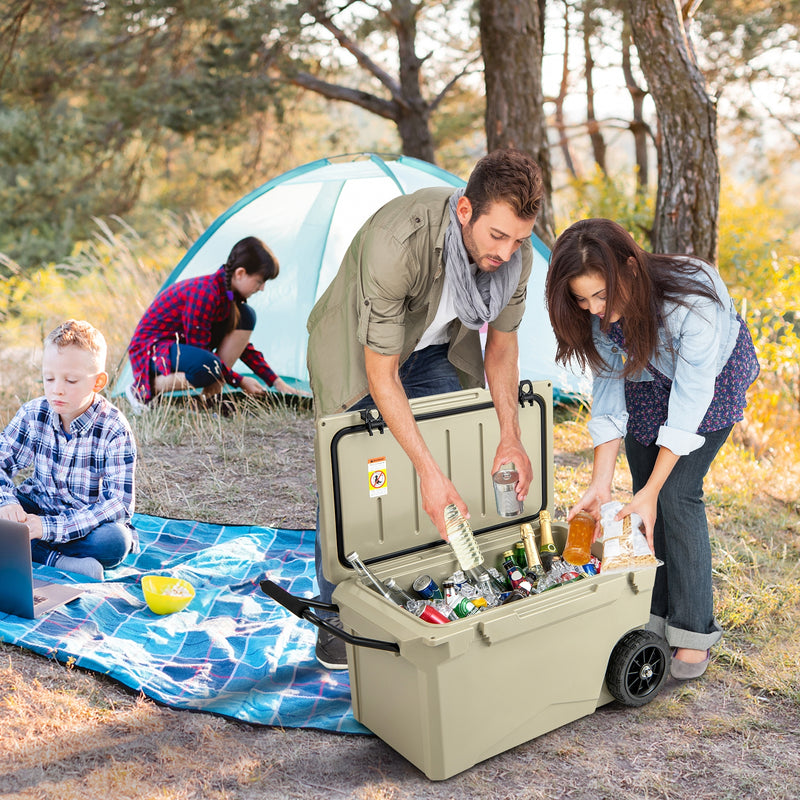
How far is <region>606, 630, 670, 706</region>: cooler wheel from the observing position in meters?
2.04

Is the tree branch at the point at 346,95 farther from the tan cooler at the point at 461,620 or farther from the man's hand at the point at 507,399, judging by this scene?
the tan cooler at the point at 461,620

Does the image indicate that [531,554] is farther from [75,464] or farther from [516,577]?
[75,464]

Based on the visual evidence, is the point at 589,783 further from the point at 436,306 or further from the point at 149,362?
the point at 149,362

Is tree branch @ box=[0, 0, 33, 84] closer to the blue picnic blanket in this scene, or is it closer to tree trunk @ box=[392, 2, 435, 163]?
tree trunk @ box=[392, 2, 435, 163]

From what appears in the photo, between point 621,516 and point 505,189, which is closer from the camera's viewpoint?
point 505,189

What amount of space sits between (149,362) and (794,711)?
3.59 meters

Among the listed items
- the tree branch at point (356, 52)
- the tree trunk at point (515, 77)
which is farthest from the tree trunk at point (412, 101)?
the tree trunk at point (515, 77)

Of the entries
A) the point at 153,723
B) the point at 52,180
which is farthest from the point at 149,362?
the point at 52,180

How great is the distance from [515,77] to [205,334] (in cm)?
307

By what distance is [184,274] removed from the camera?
524 cm

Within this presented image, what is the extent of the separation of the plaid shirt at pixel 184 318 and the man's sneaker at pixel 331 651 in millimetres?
2622

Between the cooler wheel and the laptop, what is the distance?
158 cm

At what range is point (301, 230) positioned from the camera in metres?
5.02

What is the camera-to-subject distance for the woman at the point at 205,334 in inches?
182
